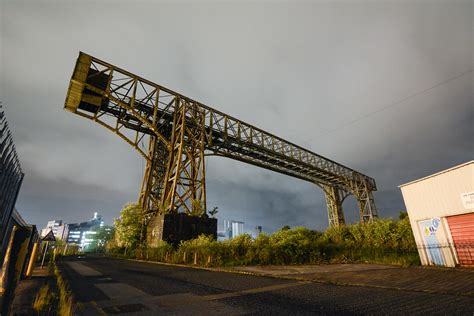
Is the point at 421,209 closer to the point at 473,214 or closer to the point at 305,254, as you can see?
the point at 473,214

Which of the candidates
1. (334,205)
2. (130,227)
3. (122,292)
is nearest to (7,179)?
(130,227)

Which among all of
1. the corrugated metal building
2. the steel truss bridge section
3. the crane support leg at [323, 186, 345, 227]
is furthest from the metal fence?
the crane support leg at [323, 186, 345, 227]

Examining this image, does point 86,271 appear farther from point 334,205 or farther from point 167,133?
point 334,205

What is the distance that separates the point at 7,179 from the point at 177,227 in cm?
1404

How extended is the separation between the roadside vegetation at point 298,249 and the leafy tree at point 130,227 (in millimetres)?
2588

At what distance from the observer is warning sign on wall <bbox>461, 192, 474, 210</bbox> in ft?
30.8

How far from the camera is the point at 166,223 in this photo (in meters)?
14.8

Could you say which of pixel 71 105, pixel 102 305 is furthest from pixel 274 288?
pixel 71 105

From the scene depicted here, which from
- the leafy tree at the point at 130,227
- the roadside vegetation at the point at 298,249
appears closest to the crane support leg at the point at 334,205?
the roadside vegetation at the point at 298,249

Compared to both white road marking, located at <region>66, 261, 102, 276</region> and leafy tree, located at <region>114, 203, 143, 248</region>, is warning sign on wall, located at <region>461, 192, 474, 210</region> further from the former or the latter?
leafy tree, located at <region>114, 203, 143, 248</region>

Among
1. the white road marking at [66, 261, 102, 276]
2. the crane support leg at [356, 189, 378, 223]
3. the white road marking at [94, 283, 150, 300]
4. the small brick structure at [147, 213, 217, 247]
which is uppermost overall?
the crane support leg at [356, 189, 378, 223]

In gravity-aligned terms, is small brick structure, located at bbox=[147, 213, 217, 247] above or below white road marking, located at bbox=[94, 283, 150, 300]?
above

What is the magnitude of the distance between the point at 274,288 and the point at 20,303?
5.50 metres

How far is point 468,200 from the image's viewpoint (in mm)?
9516
